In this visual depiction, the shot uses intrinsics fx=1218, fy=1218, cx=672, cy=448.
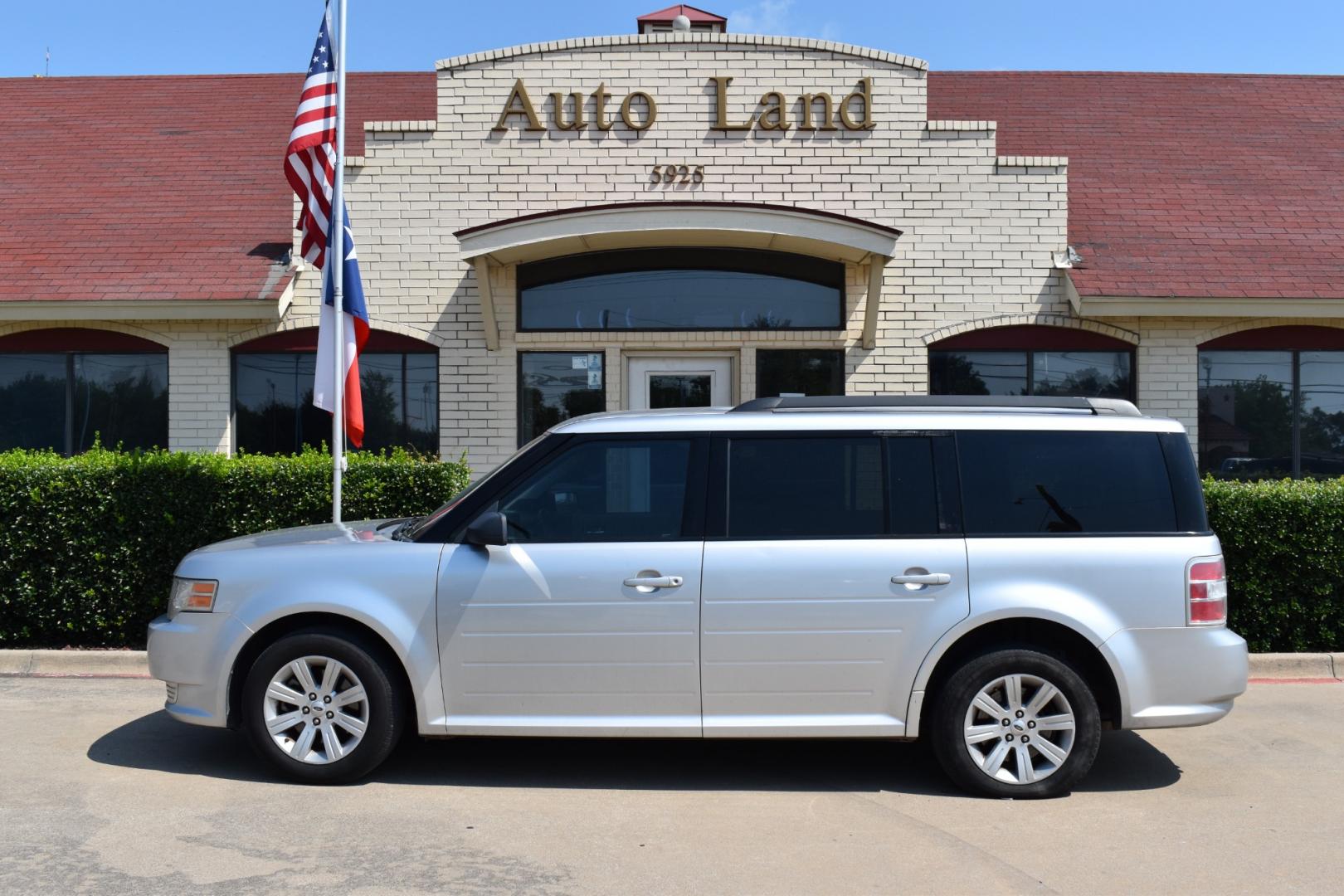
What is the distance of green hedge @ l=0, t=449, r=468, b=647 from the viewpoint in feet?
29.8

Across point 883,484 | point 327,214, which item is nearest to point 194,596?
point 883,484

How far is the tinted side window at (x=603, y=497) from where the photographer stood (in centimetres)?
604

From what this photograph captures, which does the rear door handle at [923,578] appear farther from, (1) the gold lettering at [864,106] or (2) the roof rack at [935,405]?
(1) the gold lettering at [864,106]

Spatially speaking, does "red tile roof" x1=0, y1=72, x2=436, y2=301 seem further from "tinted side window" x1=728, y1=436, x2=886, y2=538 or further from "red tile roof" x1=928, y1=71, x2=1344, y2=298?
"red tile roof" x1=928, y1=71, x2=1344, y2=298

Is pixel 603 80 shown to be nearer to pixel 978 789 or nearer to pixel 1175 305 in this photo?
pixel 1175 305

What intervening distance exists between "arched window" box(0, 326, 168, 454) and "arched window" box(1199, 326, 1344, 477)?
10166mm

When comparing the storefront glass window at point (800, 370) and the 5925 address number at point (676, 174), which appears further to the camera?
the 5925 address number at point (676, 174)

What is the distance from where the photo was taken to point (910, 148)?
11.8 m

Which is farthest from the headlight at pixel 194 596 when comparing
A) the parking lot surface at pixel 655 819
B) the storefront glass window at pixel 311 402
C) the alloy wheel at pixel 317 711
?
the storefront glass window at pixel 311 402

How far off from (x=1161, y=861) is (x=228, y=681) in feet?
14.5

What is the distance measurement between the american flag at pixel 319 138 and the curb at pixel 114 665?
3401mm

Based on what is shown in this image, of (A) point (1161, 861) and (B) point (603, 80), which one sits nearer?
(A) point (1161, 861)

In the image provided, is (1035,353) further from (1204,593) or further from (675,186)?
(1204,593)

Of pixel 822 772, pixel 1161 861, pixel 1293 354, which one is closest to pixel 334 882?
pixel 822 772
